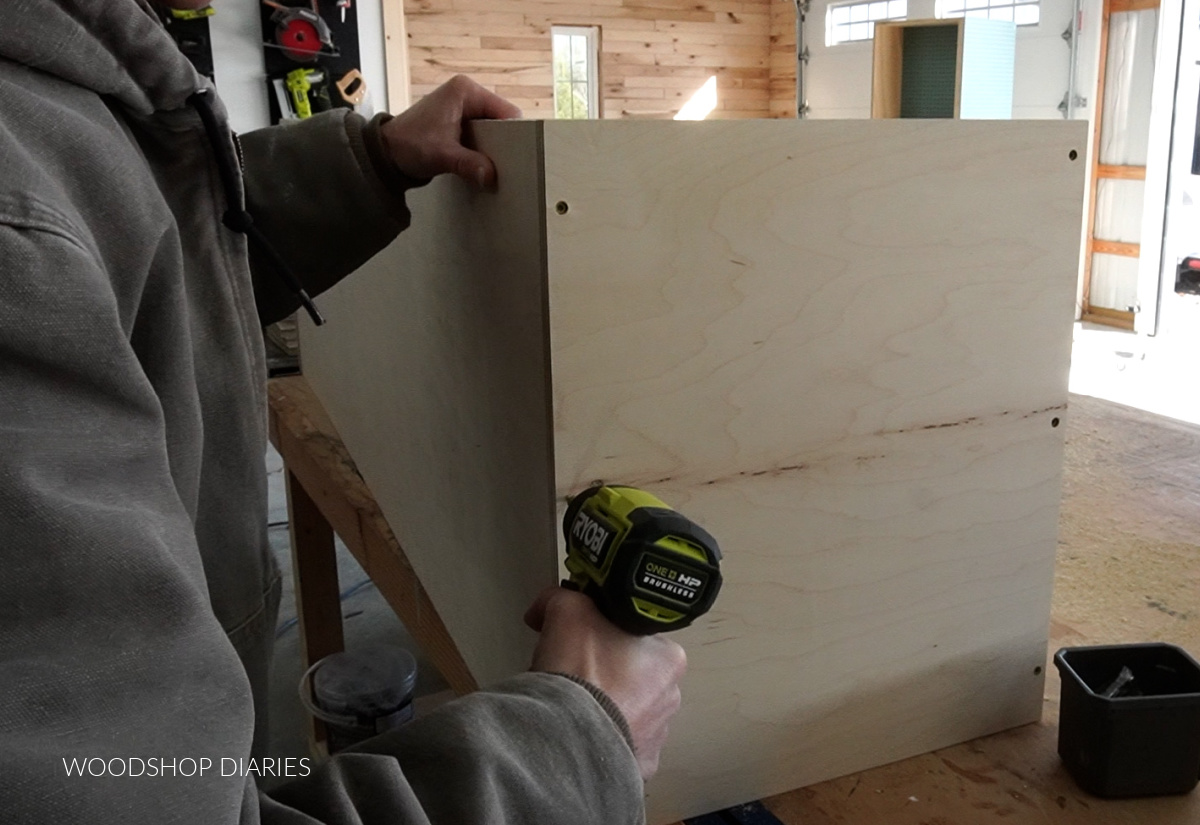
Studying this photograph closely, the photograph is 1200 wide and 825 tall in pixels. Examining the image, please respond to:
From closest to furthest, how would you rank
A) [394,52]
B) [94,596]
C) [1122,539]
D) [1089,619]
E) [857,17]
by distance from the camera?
[94,596] < [1089,619] < [1122,539] < [394,52] < [857,17]

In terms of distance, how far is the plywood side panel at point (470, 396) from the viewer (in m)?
0.70

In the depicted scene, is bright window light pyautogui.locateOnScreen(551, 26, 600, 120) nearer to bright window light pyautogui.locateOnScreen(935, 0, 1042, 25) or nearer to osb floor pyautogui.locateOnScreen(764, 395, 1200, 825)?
bright window light pyautogui.locateOnScreen(935, 0, 1042, 25)

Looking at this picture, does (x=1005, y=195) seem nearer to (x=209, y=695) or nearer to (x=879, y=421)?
(x=879, y=421)

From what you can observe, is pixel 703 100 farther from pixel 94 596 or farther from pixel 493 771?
pixel 94 596

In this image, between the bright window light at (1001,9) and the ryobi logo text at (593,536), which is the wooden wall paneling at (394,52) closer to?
the bright window light at (1001,9)

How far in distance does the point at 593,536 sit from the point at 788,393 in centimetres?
21

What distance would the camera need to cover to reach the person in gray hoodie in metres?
0.35

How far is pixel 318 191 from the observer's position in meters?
0.90

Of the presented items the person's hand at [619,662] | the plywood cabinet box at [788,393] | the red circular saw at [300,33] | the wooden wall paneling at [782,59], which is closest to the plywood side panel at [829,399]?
the plywood cabinet box at [788,393]

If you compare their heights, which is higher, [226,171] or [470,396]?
[226,171]

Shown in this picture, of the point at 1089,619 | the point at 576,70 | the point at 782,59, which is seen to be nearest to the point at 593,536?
the point at 1089,619

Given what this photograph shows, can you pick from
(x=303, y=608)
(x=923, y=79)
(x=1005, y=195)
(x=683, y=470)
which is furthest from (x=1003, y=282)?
(x=303, y=608)

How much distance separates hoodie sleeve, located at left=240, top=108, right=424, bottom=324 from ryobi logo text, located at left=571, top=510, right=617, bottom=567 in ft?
1.30

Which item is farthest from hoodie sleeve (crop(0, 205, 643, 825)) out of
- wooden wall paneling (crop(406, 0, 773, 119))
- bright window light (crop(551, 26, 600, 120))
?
bright window light (crop(551, 26, 600, 120))
